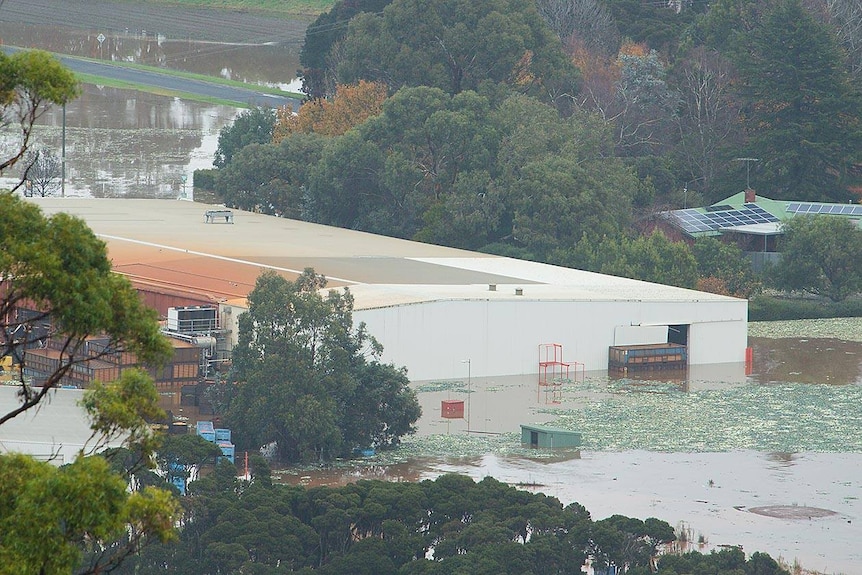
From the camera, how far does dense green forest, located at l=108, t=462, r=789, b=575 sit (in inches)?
910

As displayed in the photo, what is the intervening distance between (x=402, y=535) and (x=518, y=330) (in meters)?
18.1

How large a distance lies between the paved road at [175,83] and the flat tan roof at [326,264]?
35852 mm

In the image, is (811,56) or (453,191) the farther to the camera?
(811,56)

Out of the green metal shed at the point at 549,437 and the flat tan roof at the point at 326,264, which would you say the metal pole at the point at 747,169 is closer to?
the flat tan roof at the point at 326,264

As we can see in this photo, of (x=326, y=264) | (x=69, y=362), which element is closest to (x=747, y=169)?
(x=326, y=264)

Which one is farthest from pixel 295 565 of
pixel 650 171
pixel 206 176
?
pixel 206 176

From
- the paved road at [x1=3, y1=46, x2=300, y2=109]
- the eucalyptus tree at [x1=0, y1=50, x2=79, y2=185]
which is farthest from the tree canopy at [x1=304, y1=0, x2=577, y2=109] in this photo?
the eucalyptus tree at [x1=0, y1=50, x2=79, y2=185]

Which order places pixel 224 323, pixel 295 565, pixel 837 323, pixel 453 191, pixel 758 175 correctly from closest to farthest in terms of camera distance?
pixel 295 565 < pixel 224 323 < pixel 837 323 < pixel 453 191 < pixel 758 175

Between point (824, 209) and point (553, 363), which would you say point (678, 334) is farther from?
point (824, 209)

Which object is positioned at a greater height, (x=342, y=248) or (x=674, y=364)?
(x=342, y=248)

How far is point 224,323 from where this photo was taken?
3897cm

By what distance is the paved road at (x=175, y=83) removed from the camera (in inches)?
3698

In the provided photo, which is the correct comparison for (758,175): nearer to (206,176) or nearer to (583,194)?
(583,194)

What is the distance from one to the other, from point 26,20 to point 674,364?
2718 inches
